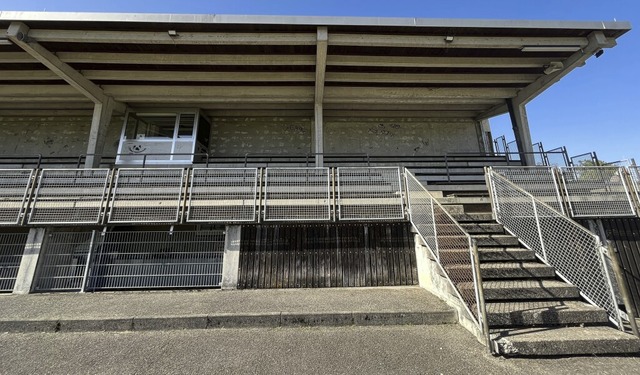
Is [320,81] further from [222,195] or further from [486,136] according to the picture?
[486,136]

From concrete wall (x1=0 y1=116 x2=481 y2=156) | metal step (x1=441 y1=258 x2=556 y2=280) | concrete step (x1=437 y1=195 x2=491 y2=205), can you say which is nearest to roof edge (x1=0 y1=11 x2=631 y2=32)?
concrete wall (x1=0 y1=116 x2=481 y2=156)

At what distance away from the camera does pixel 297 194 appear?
5996mm

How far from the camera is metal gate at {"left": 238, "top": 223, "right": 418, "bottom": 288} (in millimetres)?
5742

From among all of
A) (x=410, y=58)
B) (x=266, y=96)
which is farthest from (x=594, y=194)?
(x=266, y=96)

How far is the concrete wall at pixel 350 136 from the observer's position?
1128cm

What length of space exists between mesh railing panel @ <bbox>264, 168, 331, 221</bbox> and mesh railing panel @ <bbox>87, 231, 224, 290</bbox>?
1406 millimetres

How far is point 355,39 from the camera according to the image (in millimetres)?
7777

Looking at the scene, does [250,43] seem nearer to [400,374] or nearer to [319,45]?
[319,45]

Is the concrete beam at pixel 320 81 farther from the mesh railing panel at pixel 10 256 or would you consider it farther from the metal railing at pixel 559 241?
the mesh railing panel at pixel 10 256

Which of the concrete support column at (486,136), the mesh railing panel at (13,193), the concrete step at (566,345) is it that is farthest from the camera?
the concrete support column at (486,136)

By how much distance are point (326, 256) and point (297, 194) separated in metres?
1.49

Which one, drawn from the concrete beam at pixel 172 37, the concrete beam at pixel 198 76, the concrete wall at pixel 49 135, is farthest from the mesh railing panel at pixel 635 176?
the concrete wall at pixel 49 135

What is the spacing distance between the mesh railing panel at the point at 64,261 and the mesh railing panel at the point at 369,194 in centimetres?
552

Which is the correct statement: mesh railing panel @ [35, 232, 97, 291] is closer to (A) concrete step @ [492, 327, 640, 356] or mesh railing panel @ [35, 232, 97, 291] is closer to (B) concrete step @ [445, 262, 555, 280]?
(B) concrete step @ [445, 262, 555, 280]
